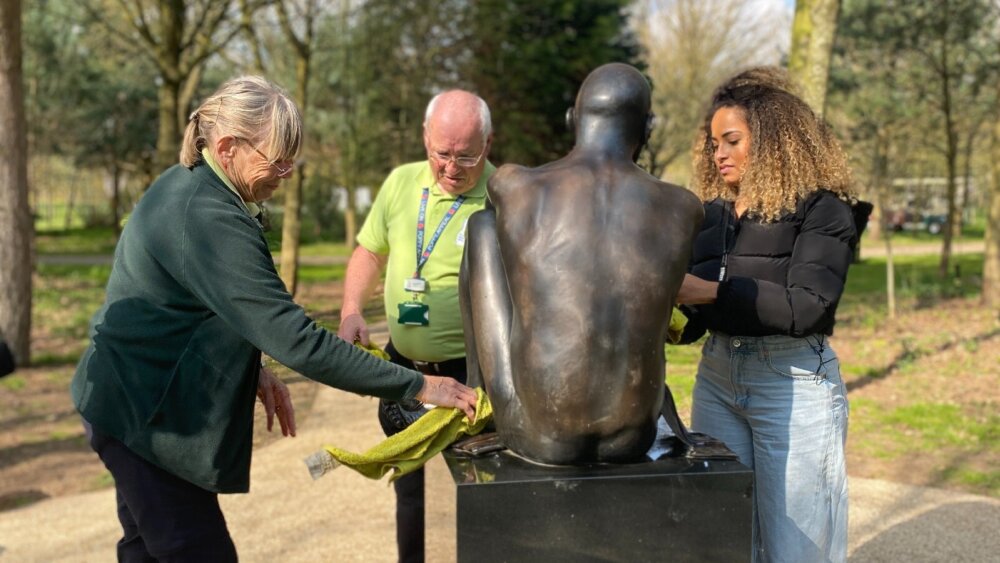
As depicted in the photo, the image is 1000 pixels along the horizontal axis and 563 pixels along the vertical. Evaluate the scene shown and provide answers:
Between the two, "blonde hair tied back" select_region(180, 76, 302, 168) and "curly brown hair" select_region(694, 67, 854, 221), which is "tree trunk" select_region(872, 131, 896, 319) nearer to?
"curly brown hair" select_region(694, 67, 854, 221)

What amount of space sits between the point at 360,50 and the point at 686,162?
9.34 metres

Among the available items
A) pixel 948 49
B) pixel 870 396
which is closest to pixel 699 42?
pixel 948 49

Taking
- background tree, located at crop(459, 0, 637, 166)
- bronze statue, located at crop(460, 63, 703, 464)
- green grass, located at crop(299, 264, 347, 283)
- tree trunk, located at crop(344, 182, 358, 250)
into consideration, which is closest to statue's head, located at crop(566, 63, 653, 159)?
bronze statue, located at crop(460, 63, 703, 464)

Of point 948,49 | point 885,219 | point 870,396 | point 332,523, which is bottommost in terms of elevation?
point 332,523

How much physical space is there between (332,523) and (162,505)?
9.60 ft

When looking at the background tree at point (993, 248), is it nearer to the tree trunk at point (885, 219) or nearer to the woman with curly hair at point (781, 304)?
the tree trunk at point (885, 219)

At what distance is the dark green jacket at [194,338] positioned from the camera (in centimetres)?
221

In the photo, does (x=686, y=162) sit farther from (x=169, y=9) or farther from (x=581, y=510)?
(x=581, y=510)

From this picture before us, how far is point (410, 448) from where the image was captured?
99.7 inches

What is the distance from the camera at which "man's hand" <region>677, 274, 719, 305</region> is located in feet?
8.66

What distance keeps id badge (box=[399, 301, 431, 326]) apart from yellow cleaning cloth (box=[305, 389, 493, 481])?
653mm

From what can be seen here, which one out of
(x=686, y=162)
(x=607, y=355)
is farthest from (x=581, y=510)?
(x=686, y=162)

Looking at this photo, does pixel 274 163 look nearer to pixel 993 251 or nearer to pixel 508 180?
pixel 508 180

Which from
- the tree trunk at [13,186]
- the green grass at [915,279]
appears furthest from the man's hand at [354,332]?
the green grass at [915,279]
